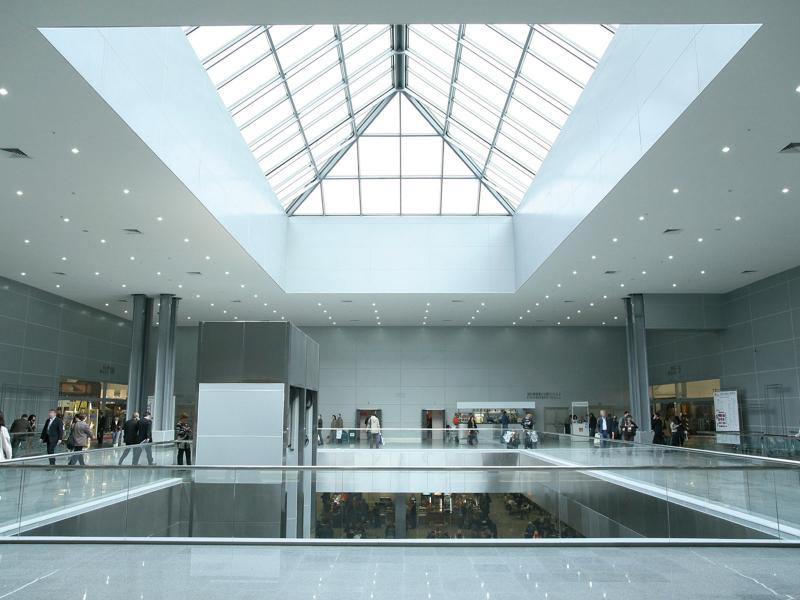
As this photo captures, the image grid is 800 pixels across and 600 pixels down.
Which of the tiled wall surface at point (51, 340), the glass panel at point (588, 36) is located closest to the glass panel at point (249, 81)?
the glass panel at point (588, 36)

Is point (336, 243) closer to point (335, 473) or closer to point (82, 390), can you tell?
point (82, 390)

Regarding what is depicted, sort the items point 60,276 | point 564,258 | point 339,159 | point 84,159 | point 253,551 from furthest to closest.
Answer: point 339,159 < point 60,276 < point 564,258 < point 84,159 < point 253,551

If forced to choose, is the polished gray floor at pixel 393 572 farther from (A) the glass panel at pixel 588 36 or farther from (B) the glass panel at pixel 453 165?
(B) the glass panel at pixel 453 165

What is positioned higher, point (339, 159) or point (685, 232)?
point (339, 159)

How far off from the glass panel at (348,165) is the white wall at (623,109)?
9112 millimetres

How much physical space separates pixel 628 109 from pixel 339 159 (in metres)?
17.7

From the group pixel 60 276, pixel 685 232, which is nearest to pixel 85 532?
pixel 685 232

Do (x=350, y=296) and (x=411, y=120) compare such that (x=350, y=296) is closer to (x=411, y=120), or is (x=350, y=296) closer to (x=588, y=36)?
(x=411, y=120)

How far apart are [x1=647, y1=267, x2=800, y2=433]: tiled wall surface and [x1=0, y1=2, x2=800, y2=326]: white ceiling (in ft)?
3.76

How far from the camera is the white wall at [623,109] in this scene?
12.3 metres

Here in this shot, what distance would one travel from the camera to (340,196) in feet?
108

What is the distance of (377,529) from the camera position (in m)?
9.10

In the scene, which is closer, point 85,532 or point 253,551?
point 253,551

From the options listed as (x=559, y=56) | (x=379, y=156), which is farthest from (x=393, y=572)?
(x=379, y=156)
